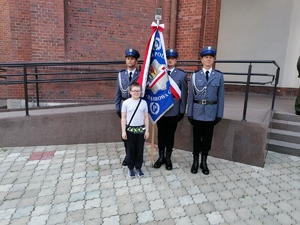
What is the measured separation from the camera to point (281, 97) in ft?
24.0

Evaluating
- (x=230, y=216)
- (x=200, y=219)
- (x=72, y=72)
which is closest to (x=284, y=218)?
(x=230, y=216)

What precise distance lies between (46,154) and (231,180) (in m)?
2.81

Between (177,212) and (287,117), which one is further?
(287,117)

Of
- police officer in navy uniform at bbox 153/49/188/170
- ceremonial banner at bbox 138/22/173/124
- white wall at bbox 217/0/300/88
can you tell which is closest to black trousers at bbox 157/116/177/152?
police officer in navy uniform at bbox 153/49/188/170

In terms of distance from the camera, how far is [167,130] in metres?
3.56

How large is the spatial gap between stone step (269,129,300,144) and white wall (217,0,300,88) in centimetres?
346

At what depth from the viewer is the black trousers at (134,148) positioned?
3.23 metres

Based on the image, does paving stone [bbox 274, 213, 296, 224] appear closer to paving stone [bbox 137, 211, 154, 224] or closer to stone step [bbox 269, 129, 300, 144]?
paving stone [bbox 137, 211, 154, 224]

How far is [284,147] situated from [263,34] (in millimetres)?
4415

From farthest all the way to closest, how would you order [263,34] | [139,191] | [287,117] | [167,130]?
[263,34]
[287,117]
[167,130]
[139,191]

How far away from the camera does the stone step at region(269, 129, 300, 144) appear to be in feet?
14.2

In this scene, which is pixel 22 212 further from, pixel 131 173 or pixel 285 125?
pixel 285 125

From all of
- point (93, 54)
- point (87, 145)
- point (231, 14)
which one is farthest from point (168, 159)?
point (231, 14)

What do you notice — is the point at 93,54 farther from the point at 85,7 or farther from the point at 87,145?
the point at 87,145
